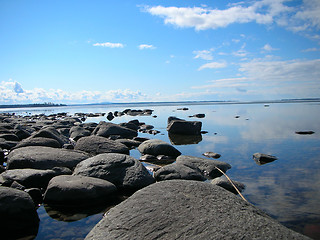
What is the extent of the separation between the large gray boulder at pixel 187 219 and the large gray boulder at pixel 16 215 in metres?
1.81

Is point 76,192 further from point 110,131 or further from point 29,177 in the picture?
point 110,131

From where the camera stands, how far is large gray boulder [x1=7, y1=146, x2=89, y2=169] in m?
7.27

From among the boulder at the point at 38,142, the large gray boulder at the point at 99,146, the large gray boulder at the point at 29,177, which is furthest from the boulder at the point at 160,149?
the large gray boulder at the point at 29,177

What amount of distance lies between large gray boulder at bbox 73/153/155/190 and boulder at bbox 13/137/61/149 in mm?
4293

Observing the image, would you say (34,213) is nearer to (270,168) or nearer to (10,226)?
(10,226)

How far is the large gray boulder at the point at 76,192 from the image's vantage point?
5.25 m

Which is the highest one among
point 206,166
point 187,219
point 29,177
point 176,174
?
point 187,219

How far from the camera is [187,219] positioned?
10.3ft

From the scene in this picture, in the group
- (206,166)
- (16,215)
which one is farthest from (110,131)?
(16,215)

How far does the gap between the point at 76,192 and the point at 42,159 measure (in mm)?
2894

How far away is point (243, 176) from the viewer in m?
7.44

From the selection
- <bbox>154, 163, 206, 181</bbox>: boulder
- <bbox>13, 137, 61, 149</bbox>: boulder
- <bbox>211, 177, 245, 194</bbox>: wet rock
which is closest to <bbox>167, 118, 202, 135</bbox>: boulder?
<bbox>13, 137, 61, 149</bbox>: boulder

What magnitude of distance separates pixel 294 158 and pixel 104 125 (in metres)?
11.0

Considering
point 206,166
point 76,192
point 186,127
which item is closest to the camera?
point 76,192
